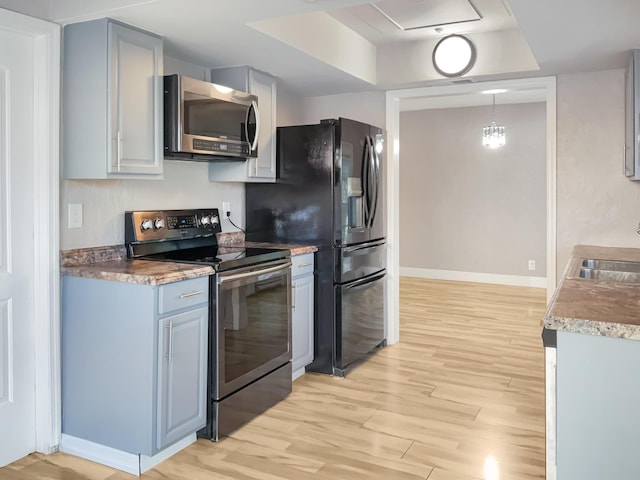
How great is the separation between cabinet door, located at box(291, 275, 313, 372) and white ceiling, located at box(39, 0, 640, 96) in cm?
138

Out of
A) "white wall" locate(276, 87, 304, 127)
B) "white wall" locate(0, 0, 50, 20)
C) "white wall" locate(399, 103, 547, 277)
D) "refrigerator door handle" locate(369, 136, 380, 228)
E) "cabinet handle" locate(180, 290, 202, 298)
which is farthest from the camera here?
"white wall" locate(399, 103, 547, 277)

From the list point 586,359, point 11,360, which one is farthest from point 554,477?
point 11,360

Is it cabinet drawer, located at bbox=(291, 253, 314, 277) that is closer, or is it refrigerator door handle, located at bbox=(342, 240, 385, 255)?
cabinet drawer, located at bbox=(291, 253, 314, 277)

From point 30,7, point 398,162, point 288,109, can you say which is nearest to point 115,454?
point 30,7

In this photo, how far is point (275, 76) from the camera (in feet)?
12.4

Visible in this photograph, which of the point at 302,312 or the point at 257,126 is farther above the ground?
the point at 257,126

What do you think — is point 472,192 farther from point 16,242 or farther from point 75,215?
point 16,242

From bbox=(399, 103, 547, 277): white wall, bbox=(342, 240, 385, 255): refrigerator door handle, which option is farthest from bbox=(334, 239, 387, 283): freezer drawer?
bbox=(399, 103, 547, 277): white wall

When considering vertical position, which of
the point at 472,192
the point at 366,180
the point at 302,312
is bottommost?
the point at 302,312

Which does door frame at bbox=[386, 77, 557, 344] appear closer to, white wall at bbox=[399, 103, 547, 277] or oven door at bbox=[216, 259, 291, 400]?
oven door at bbox=[216, 259, 291, 400]

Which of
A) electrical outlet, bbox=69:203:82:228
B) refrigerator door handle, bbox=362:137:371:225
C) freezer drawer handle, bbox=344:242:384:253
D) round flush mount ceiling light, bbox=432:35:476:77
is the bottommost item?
freezer drawer handle, bbox=344:242:384:253

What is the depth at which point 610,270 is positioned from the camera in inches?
120

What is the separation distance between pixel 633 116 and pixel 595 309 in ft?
6.69

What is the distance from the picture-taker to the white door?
8.00ft
